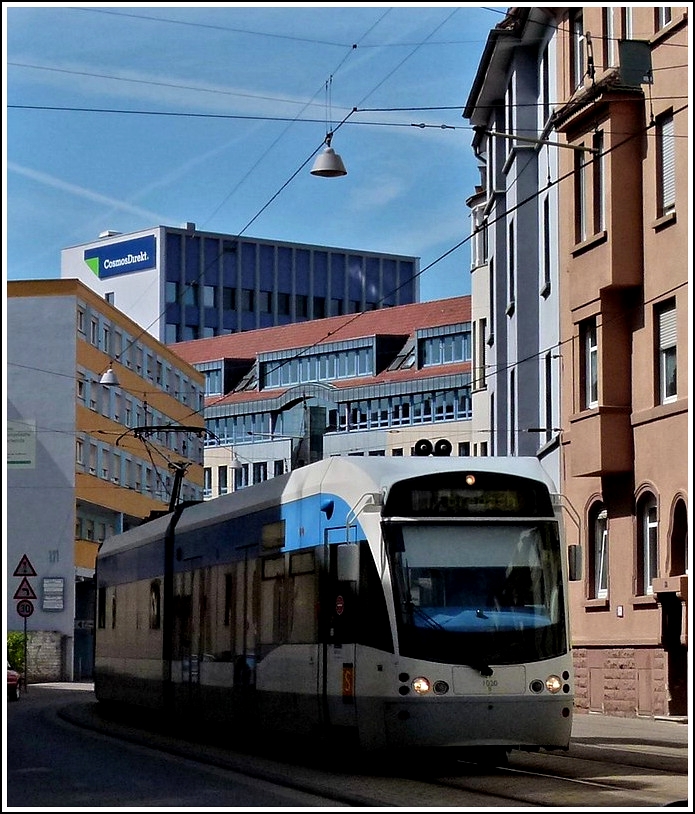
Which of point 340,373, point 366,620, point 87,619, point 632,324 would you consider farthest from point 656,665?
→ point 340,373

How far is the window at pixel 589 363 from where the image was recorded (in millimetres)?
35125

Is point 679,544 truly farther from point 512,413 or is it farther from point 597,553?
point 512,413

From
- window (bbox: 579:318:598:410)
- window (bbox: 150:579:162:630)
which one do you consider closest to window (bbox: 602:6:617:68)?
window (bbox: 579:318:598:410)

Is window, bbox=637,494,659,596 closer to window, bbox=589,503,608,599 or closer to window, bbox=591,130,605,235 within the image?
window, bbox=589,503,608,599

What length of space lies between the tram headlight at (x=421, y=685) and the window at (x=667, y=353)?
15.7 m

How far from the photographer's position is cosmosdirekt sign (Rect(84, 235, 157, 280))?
12562cm

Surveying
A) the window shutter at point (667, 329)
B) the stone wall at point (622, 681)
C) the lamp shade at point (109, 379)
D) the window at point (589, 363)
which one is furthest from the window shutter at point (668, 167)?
the lamp shade at point (109, 379)

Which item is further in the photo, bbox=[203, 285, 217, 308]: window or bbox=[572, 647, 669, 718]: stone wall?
bbox=[203, 285, 217, 308]: window

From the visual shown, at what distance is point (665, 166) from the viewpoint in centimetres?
3198

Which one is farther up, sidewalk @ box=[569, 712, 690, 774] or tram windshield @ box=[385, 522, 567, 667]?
tram windshield @ box=[385, 522, 567, 667]

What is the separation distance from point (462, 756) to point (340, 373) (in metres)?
96.0

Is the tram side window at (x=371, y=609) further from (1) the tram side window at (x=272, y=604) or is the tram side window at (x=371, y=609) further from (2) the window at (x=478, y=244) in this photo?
(2) the window at (x=478, y=244)

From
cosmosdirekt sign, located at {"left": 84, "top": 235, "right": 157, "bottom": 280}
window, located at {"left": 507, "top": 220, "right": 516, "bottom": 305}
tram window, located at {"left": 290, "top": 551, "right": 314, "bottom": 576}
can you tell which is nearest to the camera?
tram window, located at {"left": 290, "top": 551, "right": 314, "bottom": 576}

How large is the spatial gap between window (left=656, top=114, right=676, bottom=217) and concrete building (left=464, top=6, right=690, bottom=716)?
3cm
